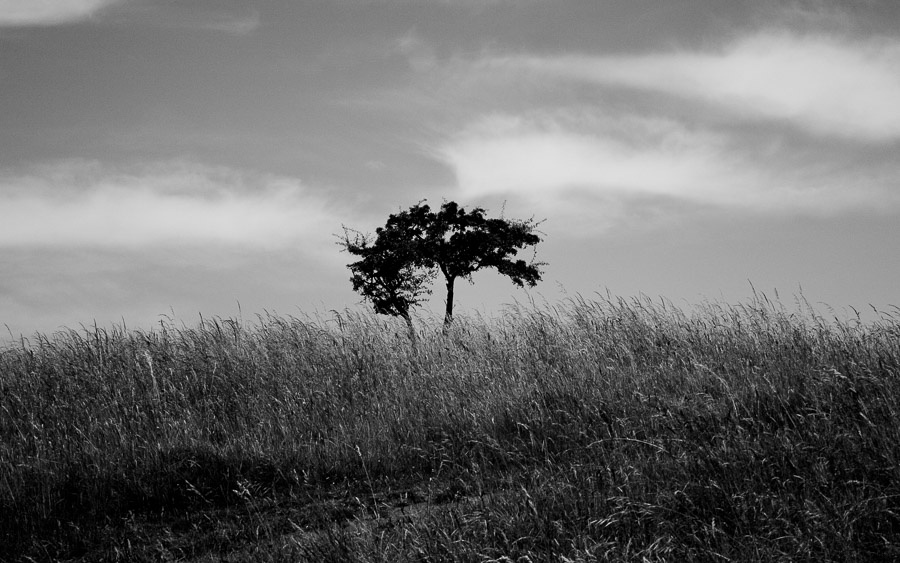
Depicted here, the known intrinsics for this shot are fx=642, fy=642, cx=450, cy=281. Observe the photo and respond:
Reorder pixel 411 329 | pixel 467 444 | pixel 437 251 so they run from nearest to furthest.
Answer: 1. pixel 467 444
2. pixel 411 329
3. pixel 437 251

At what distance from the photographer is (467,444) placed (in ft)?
21.4

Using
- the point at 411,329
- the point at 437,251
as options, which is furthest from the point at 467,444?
the point at 437,251

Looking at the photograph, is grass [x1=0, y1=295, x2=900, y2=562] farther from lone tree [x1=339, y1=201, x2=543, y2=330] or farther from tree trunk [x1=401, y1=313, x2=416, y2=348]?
lone tree [x1=339, y1=201, x2=543, y2=330]

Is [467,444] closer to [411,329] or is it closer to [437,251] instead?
[411,329]

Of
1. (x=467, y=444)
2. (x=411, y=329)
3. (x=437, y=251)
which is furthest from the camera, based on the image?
(x=437, y=251)

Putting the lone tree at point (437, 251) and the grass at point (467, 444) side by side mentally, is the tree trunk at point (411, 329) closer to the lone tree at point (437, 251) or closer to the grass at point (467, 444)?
the grass at point (467, 444)

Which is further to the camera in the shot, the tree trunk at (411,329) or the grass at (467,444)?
the tree trunk at (411,329)

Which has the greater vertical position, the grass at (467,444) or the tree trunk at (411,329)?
the tree trunk at (411,329)

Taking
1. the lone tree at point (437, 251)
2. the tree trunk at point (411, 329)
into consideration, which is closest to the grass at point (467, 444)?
the tree trunk at point (411, 329)

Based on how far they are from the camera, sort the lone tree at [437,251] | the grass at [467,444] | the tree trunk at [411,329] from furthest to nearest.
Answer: the lone tree at [437,251] < the tree trunk at [411,329] < the grass at [467,444]

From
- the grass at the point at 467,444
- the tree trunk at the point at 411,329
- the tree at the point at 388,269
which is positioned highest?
the tree at the point at 388,269

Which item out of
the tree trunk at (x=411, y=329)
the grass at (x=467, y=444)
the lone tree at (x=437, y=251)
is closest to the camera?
the grass at (x=467, y=444)

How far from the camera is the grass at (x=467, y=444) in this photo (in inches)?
174

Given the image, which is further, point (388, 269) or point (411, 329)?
point (388, 269)
